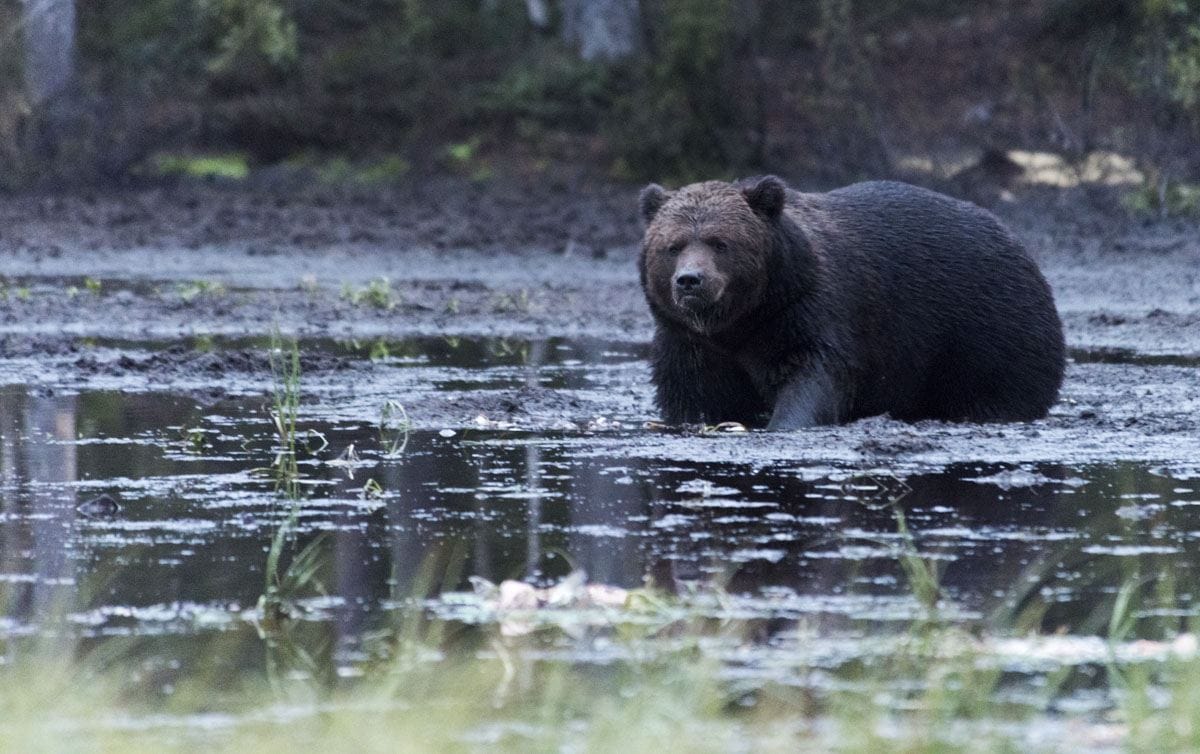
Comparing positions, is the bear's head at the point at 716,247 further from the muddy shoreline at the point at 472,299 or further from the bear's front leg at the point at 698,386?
the muddy shoreline at the point at 472,299

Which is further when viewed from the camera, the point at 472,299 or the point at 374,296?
the point at 472,299

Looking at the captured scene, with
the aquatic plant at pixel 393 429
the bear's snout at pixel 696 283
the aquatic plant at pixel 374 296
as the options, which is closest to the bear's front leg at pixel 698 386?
the bear's snout at pixel 696 283

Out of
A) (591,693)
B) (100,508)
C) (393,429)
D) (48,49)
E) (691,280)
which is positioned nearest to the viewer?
(591,693)

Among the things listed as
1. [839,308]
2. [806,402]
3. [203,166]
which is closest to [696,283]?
[806,402]

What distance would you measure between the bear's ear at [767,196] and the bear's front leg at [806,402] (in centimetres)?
72

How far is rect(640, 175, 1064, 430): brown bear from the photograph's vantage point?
29.5ft

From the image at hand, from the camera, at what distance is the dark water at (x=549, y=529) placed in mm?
5453

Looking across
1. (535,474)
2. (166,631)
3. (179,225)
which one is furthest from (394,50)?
(166,631)

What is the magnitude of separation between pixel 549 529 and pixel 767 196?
9.60 feet

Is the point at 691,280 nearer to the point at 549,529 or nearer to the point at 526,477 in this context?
the point at 526,477

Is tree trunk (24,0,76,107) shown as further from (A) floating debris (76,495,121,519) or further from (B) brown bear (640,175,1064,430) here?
(A) floating debris (76,495,121,519)

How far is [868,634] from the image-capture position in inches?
199

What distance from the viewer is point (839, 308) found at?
9.33m

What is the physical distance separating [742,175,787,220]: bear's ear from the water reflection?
146cm
